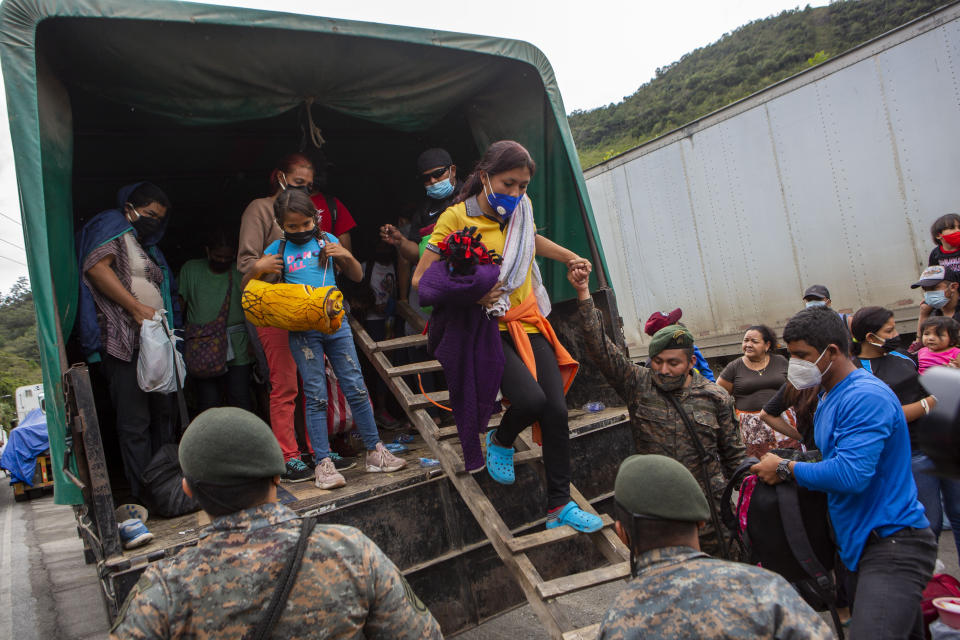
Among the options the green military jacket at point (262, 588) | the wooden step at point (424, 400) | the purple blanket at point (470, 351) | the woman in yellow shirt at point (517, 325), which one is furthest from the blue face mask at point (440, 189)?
the green military jacket at point (262, 588)

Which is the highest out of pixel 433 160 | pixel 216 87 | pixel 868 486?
pixel 216 87

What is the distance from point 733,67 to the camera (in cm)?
3266

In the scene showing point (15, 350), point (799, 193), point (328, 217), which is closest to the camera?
point (328, 217)

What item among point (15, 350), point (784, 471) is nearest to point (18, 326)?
point (15, 350)

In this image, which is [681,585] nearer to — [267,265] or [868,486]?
[868,486]

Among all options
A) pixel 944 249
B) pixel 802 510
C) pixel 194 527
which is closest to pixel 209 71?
pixel 194 527

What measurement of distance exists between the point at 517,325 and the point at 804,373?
4.31 ft

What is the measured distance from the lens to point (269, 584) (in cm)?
Result: 149

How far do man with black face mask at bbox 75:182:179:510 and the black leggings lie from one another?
2079mm

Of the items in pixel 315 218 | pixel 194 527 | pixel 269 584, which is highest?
pixel 315 218

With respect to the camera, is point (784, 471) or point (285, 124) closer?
point (784, 471)

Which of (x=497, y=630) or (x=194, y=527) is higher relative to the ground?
(x=194, y=527)

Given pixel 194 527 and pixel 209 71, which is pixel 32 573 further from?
pixel 209 71

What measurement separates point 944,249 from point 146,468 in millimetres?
6387
